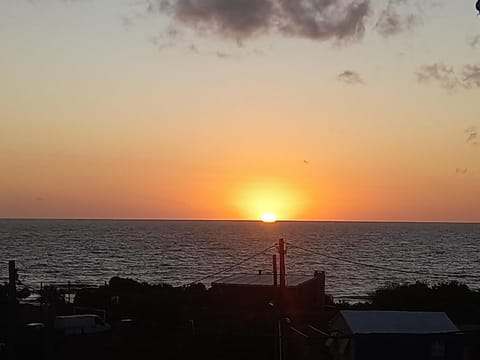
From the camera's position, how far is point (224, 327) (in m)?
34.9

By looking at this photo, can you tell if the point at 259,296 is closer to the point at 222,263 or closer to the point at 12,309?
the point at 12,309

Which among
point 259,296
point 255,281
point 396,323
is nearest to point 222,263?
point 255,281

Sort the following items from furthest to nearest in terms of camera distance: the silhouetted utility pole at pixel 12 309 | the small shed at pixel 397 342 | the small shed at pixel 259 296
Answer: the small shed at pixel 259 296 → the small shed at pixel 397 342 → the silhouetted utility pole at pixel 12 309

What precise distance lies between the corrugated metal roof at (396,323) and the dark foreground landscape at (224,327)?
185mm

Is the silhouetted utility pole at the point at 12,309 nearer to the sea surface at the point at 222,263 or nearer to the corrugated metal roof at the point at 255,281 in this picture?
the corrugated metal roof at the point at 255,281

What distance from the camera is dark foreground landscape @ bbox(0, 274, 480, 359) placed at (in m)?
20.8

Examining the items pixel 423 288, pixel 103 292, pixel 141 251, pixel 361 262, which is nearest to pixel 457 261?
pixel 361 262

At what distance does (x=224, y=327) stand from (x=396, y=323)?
14.6 m

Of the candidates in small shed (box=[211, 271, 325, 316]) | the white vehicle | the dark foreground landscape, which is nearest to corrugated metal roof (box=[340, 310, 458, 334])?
the dark foreground landscape

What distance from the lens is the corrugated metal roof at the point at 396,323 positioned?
21.2 meters

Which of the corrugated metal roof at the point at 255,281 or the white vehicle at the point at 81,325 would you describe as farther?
the corrugated metal roof at the point at 255,281

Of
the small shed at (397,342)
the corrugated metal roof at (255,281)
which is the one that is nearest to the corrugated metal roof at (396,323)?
the small shed at (397,342)

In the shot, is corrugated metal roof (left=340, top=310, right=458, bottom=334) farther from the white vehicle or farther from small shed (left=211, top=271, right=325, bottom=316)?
small shed (left=211, top=271, right=325, bottom=316)

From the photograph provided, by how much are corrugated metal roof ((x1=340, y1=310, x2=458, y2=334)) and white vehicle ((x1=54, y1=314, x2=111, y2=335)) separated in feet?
47.9
